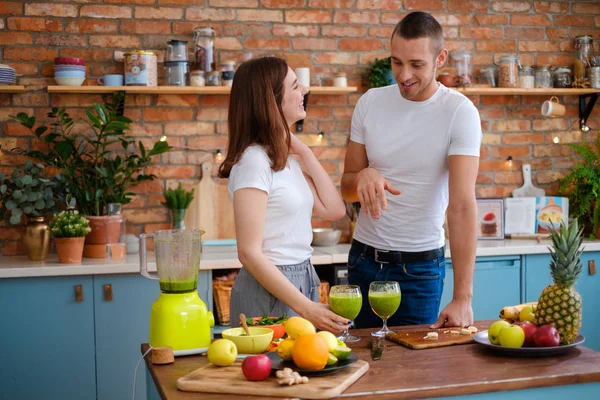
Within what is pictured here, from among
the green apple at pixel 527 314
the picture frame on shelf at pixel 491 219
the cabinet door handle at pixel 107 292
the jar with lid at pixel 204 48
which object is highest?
the jar with lid at pixel 204 48

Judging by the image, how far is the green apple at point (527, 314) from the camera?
2225mm

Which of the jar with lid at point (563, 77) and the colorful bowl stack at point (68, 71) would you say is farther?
the jar with lid at point (563, 77)

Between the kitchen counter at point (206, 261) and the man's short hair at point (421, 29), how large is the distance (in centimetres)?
133

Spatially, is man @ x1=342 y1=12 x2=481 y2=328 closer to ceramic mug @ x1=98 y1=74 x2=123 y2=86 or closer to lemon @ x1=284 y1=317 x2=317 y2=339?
lemon @ x1=284 y1=317 x2=317 y2=339

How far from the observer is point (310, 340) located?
1.81 meters

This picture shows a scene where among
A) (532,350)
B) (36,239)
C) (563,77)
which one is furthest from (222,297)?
(563,77)

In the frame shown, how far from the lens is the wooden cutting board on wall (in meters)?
4.42

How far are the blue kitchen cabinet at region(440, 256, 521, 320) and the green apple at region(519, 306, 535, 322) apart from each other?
1.95 meters

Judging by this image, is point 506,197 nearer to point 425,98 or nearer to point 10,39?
point 425,98

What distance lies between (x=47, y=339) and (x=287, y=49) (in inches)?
82.4

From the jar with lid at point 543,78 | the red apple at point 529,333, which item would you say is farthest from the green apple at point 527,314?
the jar with lid at point 543,78

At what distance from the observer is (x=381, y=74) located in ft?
14.7

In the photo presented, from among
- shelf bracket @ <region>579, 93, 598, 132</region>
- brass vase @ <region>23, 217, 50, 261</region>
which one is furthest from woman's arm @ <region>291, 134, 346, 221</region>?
shelf bracket @ <region>579, 93, 598, 132</region>

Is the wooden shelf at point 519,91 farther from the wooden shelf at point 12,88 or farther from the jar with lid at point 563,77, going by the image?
the wooden shelf at point 12,88
